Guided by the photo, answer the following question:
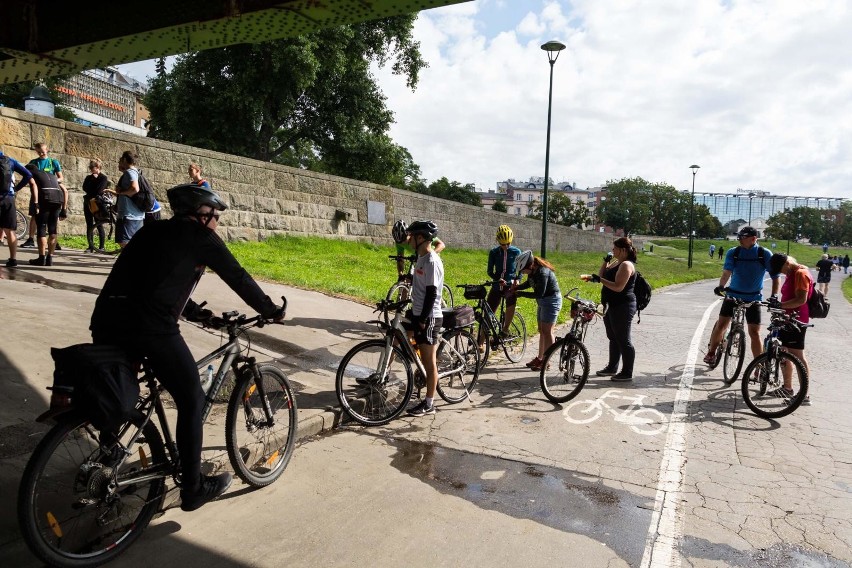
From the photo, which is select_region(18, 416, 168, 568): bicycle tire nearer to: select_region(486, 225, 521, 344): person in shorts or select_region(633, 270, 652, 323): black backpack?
select_region(486, 225, 521, 344): person in shorts

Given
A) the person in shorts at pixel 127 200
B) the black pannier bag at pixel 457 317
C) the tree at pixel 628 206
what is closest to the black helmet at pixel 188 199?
the black pannier bag at pixel 457 317

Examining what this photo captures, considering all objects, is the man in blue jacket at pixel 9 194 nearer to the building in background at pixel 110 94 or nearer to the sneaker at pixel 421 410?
the sneaker at pixel 421 410

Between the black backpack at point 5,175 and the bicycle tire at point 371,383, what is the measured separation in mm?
5896

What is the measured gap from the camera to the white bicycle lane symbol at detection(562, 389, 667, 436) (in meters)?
5.68

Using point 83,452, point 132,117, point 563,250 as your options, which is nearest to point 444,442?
point 83,452

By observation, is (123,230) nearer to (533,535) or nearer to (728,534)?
(533,535)

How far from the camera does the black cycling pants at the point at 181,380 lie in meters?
3.12

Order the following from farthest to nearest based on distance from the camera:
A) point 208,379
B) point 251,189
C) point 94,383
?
point 251,189 < point 208,379 < point 94,383

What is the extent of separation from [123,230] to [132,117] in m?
127

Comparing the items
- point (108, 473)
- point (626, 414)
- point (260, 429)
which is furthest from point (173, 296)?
point (626, 414)

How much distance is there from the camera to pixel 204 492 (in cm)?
345

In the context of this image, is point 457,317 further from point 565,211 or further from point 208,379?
point 565,211

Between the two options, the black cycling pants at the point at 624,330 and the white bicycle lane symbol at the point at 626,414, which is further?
the black cycling pants at the point at 624,330

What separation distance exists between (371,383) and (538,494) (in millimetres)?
1938
